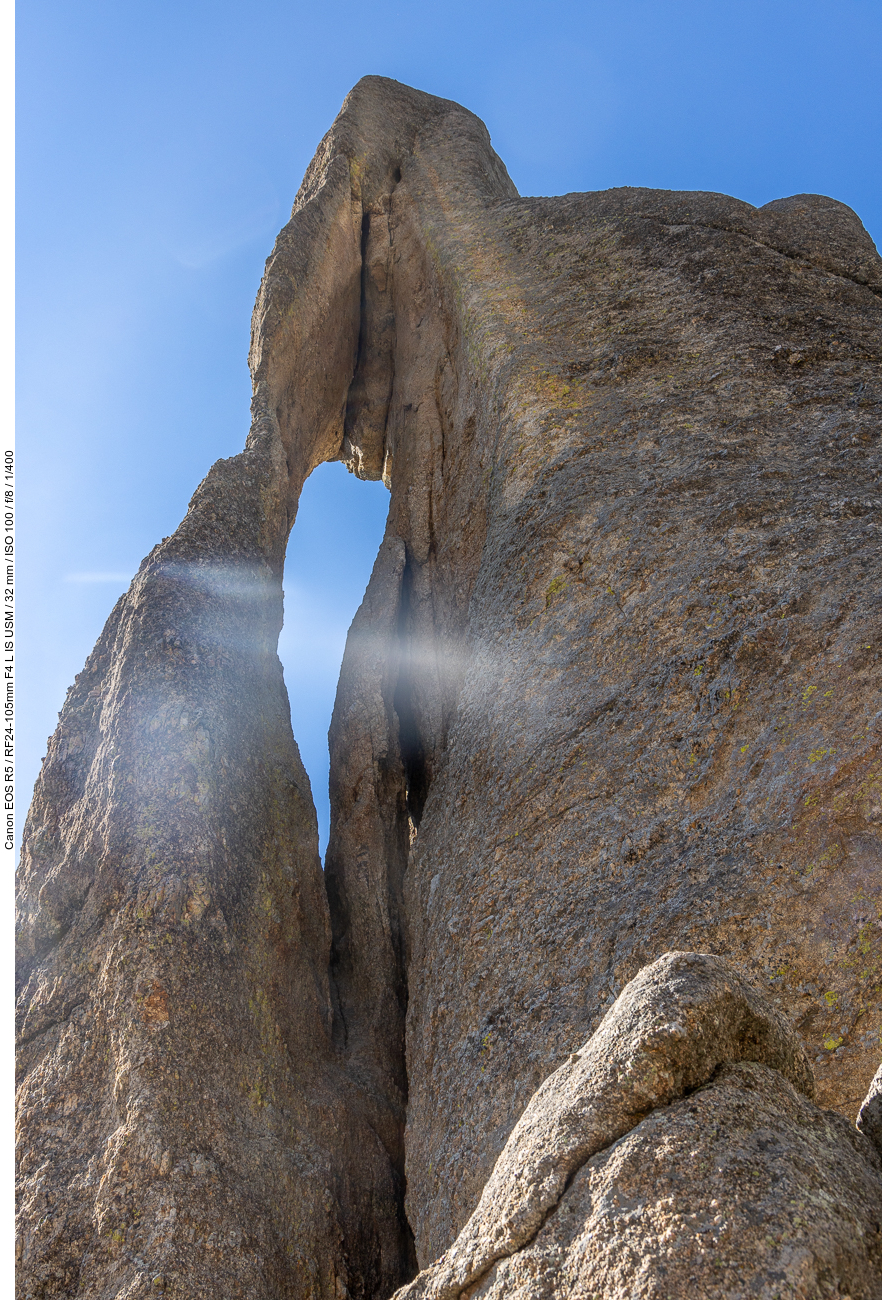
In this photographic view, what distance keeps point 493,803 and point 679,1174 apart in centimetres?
532

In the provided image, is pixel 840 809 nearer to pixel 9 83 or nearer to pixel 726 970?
pixel 726 970

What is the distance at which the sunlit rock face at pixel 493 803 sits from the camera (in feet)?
20.6

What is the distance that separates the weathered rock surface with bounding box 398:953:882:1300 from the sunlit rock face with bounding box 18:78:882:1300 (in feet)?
0.10

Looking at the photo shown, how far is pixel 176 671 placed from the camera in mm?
9227

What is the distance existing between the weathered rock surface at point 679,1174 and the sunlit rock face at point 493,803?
32 mm

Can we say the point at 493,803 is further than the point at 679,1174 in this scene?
Yes

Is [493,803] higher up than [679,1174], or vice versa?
[493,803]

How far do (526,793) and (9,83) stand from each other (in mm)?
7054

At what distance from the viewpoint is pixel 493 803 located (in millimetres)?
8609

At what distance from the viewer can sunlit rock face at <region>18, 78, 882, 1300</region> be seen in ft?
20.6

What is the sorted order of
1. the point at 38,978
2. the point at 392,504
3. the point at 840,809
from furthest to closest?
the point at 392,504 < the point at 38,978 < the point at 840,809

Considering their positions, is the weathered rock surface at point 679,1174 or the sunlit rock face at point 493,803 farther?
the sunlit rock face at point 493,803

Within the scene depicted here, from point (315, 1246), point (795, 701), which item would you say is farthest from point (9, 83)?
point (315, 1246)

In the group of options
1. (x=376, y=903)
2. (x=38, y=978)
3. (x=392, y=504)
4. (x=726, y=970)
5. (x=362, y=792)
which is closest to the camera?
(x=726, y=970)
